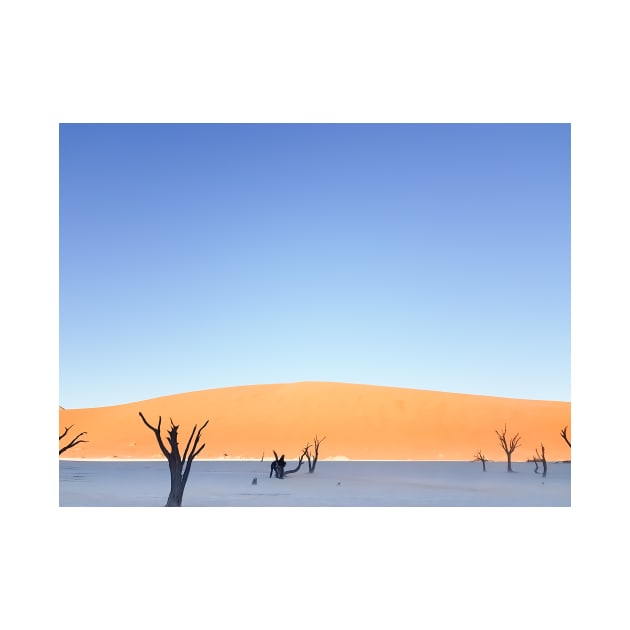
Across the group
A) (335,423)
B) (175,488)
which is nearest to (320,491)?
(175,488)

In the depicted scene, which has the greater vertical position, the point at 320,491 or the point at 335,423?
the point at 320,491

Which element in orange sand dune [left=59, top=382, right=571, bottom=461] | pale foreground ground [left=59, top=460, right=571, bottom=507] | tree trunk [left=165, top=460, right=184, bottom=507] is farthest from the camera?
orange sand dune [left=59, top=382, right=571, bottom=461]

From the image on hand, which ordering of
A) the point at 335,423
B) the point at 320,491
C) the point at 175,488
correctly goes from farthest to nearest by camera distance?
the point at 335,423, the point at 320,491, the point at 175,488

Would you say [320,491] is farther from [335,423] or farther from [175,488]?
[335,423]

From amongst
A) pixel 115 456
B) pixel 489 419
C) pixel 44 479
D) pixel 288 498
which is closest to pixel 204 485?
pixel 288 498

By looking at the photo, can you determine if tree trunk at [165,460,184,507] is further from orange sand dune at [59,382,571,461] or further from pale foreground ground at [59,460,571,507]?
orange sand dune at [59,382,571,461]

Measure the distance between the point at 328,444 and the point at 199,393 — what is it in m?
8.73

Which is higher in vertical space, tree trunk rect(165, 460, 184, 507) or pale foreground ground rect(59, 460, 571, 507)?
tree trunk rect(165, 460, 184, 507)

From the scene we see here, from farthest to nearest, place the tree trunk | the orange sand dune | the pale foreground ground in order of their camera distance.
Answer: the orange sand dune → the pale foreground ground → the tree trunk

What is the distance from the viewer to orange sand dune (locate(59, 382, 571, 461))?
4191 cm

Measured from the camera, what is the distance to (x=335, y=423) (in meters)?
44.4

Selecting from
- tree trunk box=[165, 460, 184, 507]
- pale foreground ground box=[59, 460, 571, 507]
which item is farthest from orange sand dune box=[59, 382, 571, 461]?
tree trunk box=[165, 460, 184, 507]

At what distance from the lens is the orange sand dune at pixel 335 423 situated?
137 feet
